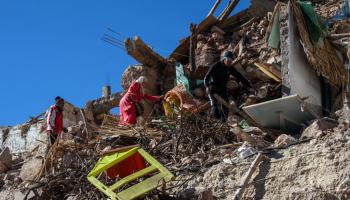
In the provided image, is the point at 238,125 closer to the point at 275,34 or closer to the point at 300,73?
the point at 300,73

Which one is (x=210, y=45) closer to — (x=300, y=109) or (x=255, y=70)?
(x=255, y=70)

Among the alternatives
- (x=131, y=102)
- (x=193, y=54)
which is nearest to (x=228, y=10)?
(x=193, y=54)

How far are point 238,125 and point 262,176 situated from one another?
2.24 m

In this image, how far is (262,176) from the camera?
8203 mm

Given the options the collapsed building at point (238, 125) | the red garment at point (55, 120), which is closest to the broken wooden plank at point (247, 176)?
the collapsed building at point (238, 125)

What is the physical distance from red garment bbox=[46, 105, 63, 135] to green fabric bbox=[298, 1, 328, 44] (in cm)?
400

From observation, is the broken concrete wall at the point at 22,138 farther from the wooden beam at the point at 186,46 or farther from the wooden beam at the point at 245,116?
the wooden beam at the point at 245,116

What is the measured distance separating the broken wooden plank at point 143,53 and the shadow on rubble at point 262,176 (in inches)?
246

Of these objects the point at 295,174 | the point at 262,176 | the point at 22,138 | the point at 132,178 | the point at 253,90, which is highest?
the point at 22,138

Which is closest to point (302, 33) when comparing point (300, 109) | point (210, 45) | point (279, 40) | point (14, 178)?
point (279, 40)

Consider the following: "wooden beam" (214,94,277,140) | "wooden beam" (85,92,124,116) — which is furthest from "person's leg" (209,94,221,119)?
"wooden beam" (85,92,124,116)

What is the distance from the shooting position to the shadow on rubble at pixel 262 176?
803 cm

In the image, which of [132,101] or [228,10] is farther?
[228,10]

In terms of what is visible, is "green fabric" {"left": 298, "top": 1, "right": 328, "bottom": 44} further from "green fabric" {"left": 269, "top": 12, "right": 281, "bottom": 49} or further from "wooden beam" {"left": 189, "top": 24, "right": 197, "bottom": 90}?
"wooden beam" {"left": 189, "top": 24, "right": 197, "bottom": 90}
